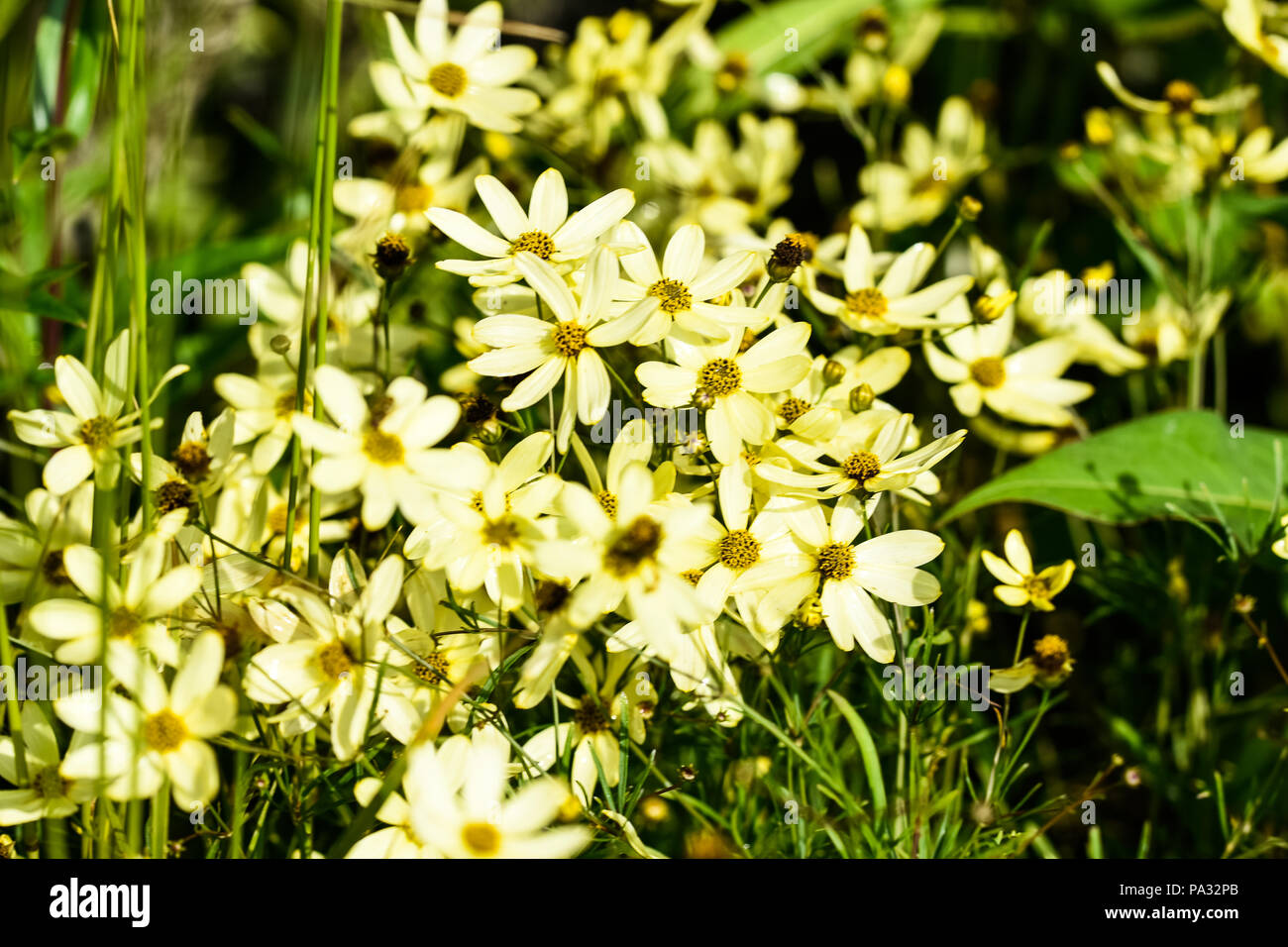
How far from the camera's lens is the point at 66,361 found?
75cm

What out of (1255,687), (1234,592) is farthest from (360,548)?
Answer: (1255,687)

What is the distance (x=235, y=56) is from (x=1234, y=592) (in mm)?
1684

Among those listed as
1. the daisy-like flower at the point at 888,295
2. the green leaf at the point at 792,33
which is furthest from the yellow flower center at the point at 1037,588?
the green leaf at the point at 792,33

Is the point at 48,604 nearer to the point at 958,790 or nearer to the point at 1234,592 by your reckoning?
the point at 958,790

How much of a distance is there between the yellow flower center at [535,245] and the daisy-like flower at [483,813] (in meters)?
0.37

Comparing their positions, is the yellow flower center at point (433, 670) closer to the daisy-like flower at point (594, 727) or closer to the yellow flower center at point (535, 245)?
the daisy-like flower at point (594, 727)

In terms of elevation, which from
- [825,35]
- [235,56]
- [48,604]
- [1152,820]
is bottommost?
[1152,820]

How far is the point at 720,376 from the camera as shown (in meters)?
0.71

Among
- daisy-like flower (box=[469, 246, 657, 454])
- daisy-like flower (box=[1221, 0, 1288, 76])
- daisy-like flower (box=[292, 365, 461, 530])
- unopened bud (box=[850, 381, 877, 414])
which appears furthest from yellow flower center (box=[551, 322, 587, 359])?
daisy-like flower (box=[1221, 0, 1288, 76])

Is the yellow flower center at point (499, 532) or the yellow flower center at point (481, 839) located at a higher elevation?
the yellow flower center at point (499, 532)

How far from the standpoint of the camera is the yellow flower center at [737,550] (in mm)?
704

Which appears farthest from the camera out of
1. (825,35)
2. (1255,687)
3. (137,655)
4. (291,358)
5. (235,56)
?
(235,56)

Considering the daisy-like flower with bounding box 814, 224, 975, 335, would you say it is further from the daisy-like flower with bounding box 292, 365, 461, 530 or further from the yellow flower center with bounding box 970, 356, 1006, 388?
the daisy-like flower with bounding box 292, 365, 461, 530

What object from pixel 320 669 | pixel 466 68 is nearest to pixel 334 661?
pixel 320 669
